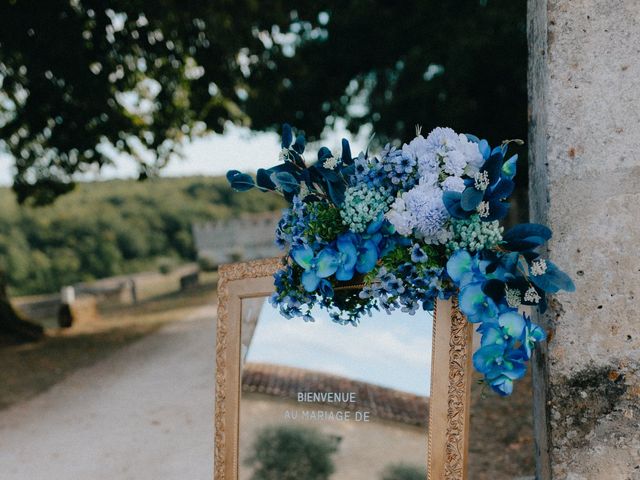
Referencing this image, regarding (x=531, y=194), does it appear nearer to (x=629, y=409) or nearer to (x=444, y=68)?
(x=629, y=409)

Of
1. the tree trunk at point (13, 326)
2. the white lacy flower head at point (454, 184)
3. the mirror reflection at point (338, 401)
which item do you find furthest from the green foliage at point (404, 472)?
the tree trunk at point (13, 326)

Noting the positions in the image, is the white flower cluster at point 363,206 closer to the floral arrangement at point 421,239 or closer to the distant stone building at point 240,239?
the floral arrangement at point 421,239

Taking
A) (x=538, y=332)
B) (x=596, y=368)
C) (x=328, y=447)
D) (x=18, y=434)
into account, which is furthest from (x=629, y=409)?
(x=18, y=434)

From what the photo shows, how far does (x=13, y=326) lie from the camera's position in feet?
33.6

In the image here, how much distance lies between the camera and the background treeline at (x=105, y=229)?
88.8ft

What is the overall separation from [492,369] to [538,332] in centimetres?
19

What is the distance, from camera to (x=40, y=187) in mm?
10406

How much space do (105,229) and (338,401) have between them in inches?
1184

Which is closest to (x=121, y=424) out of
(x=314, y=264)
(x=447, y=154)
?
(x=314, y=264)

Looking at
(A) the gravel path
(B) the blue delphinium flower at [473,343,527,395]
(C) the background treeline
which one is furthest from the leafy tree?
(C) the background treeline

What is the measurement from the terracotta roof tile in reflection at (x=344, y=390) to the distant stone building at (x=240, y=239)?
20.1 m

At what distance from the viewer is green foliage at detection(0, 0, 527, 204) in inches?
302

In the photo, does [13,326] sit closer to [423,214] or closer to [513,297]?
[423,214]

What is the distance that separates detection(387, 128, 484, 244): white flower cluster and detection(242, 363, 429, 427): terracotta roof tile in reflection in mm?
666
